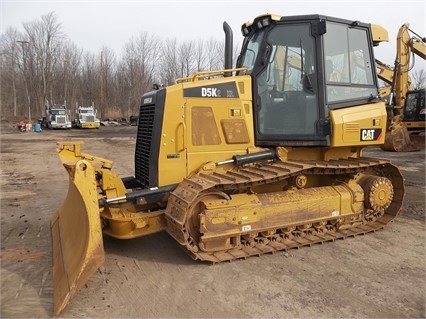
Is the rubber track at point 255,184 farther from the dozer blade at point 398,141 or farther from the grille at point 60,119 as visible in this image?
the grille at point 60,119

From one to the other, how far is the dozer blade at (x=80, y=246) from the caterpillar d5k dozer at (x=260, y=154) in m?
0.09

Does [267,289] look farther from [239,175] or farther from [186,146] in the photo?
[186,146]

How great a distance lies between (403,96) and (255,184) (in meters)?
13.5

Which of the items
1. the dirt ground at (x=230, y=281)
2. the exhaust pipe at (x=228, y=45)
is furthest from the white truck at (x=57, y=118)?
the exhaust pipe at (x=228, y=45)

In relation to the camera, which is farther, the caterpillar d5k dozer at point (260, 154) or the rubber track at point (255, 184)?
the caterpillar d5k dozer at point (260, 154)

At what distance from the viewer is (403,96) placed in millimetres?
15828

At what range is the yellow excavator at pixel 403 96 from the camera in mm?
14281

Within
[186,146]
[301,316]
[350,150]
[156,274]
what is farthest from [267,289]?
[350,150]

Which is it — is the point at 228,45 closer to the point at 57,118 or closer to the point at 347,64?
the point at 347,64

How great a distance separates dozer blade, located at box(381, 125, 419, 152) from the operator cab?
37.6 feet

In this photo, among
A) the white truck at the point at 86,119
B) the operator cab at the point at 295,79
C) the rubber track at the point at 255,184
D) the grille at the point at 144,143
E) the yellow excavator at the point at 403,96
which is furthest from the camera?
the white truck at the point at 86,119

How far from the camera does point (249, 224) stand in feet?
15.8

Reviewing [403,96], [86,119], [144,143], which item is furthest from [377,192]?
[86,119]

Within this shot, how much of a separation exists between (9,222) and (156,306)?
150 inches
